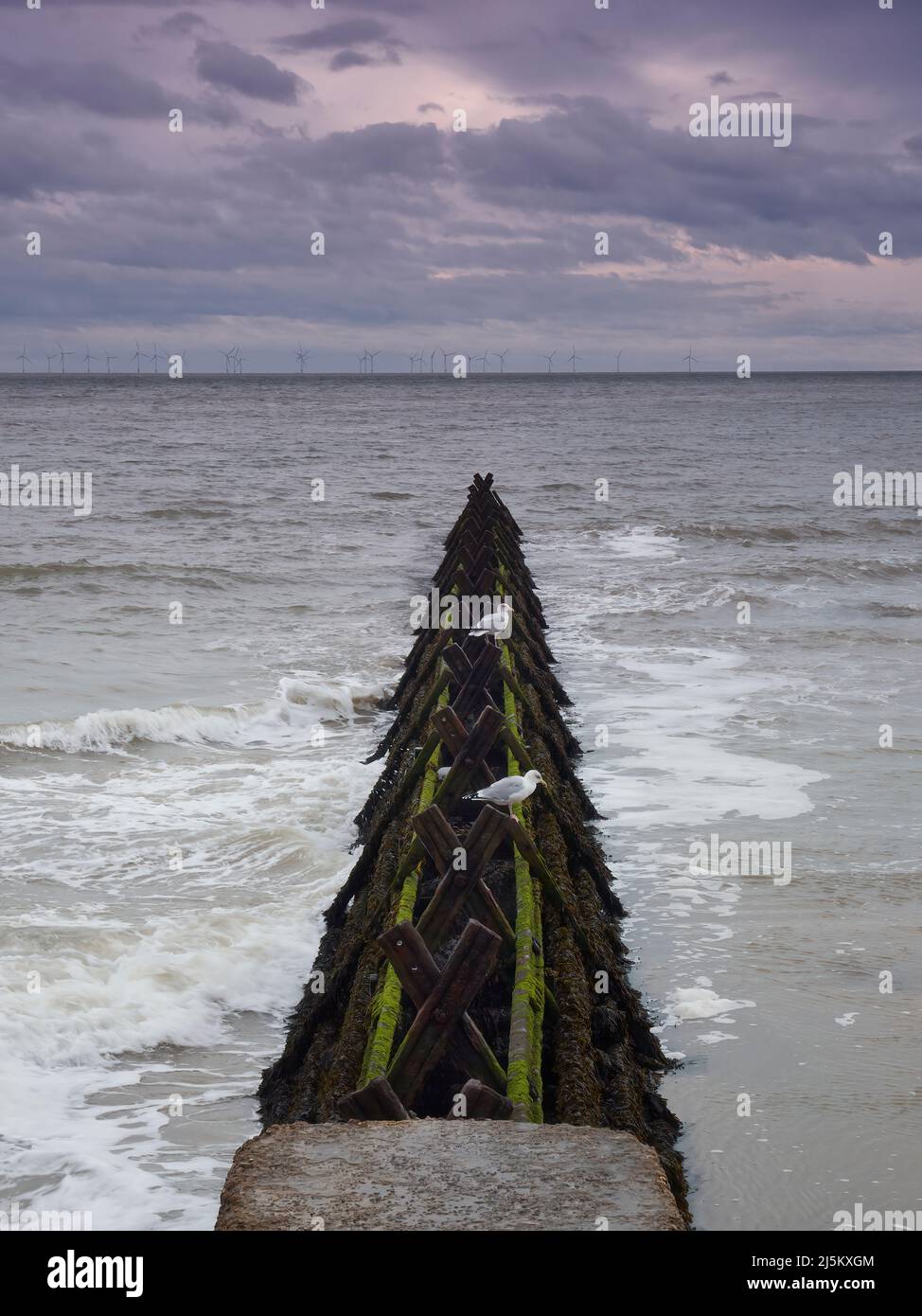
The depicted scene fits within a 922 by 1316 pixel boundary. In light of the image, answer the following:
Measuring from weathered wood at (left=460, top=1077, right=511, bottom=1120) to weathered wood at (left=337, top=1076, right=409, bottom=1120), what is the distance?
172 millimetres

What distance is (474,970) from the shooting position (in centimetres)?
369

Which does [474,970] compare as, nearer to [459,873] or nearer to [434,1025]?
[434,1025]

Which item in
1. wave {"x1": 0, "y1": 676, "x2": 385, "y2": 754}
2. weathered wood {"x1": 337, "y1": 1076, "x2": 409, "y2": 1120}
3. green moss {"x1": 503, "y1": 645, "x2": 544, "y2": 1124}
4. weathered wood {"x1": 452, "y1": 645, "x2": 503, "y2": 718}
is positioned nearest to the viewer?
weathered wood {"x1": 337, "y1": 1076, "x2": 409, "y2": 1120}

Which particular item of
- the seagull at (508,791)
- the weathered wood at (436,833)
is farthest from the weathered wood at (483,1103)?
the seagull at (508,791)

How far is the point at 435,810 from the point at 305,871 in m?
4.04

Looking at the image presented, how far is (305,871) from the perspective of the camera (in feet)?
28.6

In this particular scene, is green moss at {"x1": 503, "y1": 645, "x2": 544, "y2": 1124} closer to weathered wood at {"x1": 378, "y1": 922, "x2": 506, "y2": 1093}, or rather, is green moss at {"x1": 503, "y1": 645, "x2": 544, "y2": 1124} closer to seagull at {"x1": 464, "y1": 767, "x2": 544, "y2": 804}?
weathered wood at {"x1": 378, "y1": 922, "x2": 506, "y2": 1093}

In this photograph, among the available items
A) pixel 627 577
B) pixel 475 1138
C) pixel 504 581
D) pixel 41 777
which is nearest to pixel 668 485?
pixel 627 577

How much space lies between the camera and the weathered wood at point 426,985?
12.4ft

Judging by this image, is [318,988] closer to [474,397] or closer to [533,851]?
[533,851]

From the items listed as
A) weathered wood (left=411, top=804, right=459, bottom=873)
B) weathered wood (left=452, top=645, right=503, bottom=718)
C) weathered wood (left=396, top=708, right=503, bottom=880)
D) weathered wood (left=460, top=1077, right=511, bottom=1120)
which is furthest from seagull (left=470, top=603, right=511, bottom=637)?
weathered wood (left=460, top=1077, right=511, bottom=1120)

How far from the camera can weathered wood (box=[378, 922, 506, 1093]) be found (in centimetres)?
379

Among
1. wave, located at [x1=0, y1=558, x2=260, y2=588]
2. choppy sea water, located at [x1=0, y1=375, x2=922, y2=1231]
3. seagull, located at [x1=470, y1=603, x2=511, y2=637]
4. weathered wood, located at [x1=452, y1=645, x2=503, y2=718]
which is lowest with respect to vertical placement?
choppy sea water, located at [x1=0, y1=375, x2=922, y2=1231]
